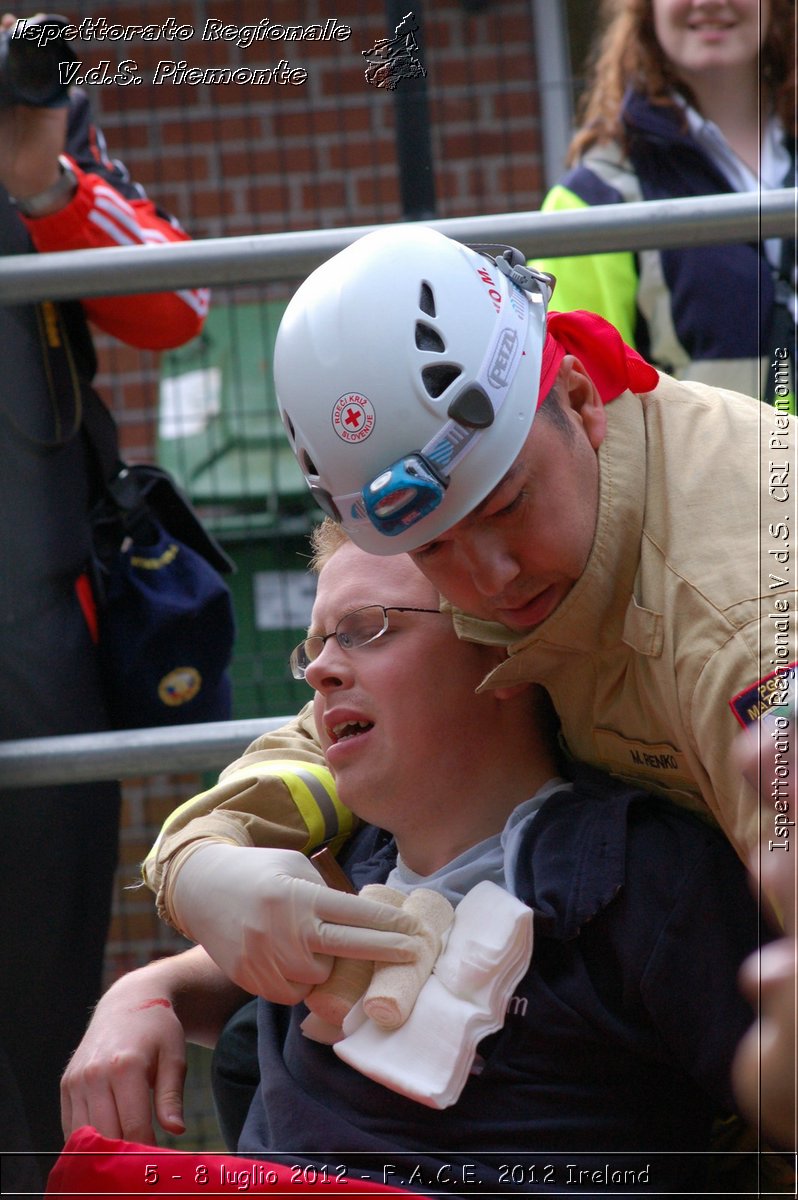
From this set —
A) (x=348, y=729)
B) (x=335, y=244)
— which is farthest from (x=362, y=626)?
(x=335, y=244)

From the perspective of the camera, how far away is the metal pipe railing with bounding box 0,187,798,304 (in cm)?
222

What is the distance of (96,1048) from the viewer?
1751 millimetres

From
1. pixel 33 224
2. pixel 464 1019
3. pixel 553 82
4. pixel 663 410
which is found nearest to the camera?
pixel 464 1019

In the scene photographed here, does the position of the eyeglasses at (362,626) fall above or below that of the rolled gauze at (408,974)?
above

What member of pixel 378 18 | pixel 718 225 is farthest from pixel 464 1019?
pixel 378 18

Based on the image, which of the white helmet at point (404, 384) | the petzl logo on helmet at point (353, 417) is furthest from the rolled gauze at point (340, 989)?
the petzl logo on helmet at point (353, 417)

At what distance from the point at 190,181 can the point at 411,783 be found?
9.85 ft

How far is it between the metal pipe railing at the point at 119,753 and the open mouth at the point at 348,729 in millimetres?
469

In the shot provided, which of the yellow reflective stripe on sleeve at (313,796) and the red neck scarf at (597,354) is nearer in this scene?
the red neck scarf at (597,354)

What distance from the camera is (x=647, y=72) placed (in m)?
2.71

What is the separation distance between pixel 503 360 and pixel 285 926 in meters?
0.66

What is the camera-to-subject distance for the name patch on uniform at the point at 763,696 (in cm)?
137

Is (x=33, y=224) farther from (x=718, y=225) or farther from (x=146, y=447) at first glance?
(x=146, y=447)

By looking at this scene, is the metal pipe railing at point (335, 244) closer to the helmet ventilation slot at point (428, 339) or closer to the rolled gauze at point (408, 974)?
the helmet ventilation slot at point (428, 339)
